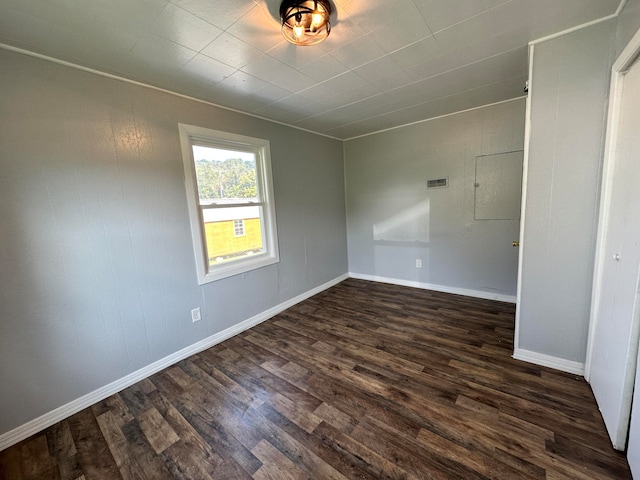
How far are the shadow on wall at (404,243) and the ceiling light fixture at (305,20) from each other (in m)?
2.74

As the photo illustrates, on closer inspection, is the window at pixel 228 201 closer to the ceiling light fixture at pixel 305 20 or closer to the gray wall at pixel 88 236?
the gray wall at pixel 88 236

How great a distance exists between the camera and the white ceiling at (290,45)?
4.40 feet

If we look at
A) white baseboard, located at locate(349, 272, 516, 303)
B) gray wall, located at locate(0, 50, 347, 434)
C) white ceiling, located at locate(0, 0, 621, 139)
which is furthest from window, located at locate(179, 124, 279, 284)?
white baseboard, located at locate(349, 272, 516, 303)

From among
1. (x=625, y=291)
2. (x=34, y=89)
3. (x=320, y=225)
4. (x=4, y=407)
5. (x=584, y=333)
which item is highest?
(x=34, y=89)

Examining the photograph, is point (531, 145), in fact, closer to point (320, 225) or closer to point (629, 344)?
point (629, 344)

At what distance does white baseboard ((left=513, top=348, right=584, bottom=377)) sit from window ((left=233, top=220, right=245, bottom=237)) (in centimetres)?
286

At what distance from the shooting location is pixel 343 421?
1573 mm

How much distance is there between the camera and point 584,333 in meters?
1.81

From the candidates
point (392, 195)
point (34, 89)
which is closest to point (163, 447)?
point (34, 89)

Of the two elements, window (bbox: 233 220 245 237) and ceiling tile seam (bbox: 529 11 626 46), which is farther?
window (bbox: 233 220 245 237)

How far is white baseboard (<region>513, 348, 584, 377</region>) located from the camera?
186 centimetres

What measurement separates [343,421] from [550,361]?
67.5 inches

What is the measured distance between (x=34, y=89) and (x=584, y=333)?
13.5 feet

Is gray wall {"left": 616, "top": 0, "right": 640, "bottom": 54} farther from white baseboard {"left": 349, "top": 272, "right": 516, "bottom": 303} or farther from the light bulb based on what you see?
white baseboard {"left": 349, "top": 272, "right": 516, "bottom": 303}
